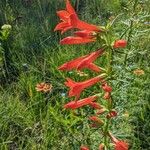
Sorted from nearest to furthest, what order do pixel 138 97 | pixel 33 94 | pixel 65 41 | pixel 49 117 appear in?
pixel 65 41, pixel 138 97, pixel 49 117, pixel 33 94

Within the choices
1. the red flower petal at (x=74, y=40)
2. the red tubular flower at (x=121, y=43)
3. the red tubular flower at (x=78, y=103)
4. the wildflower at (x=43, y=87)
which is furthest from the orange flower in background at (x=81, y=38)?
the wildflower at (x=43, y=87)

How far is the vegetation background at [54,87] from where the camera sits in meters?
2.87

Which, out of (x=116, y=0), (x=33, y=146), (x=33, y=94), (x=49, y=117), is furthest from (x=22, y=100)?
(x=116, y=0)

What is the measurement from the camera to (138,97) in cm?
347

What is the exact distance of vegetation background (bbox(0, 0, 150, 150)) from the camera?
113 inches

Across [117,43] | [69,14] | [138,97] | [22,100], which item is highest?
[69,14]

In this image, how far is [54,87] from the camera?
426 centimetres

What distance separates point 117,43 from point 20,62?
263 centimetres

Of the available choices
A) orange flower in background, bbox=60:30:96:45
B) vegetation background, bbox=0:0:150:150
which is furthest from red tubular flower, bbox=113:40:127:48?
vegetation background, bbox=0:0:150:150

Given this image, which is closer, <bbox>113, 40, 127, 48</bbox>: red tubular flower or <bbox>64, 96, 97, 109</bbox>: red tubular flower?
<bbox>113, 40, 127, 48</bbox>: red tubular flower

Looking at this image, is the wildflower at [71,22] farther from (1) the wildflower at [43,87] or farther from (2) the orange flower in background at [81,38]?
(1) the wildflower at [43,87]

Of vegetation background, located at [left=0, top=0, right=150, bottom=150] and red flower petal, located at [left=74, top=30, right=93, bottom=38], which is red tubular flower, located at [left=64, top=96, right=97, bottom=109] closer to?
vegetation background, located at [left=0, top=0, right=150, bottom=150]

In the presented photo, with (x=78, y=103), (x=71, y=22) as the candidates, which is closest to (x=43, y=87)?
(x=78, y=103)

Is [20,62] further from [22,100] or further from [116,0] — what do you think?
[116,0]
